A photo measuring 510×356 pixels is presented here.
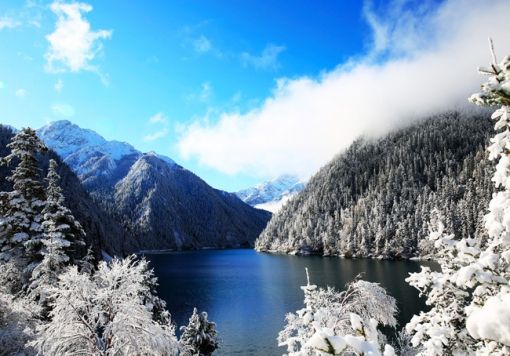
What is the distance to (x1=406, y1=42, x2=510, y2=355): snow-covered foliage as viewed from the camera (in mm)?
2602

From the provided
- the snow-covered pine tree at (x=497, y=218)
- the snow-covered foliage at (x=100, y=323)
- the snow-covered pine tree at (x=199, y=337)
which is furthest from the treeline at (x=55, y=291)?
the snow-covered pine tree at (x=497, y=218)

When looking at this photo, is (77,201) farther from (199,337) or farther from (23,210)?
(23,210)

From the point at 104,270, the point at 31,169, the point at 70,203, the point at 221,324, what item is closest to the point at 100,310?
the point at 104,270

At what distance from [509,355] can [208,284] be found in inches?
4010

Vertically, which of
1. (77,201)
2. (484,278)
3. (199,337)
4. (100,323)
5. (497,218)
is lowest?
(199,337)

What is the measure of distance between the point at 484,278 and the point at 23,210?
26.9 meters

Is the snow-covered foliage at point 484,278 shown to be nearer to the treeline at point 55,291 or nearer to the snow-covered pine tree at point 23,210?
the treeline at point 55,291

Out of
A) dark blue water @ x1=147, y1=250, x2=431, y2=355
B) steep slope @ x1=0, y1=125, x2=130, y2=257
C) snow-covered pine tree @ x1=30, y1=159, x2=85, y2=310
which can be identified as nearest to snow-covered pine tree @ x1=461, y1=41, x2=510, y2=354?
snow-covered pine tree @ x1=30, y1=159, x2=85, y2=310

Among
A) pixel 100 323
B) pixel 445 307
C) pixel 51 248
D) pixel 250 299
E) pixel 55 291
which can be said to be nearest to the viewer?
pixel 445 307

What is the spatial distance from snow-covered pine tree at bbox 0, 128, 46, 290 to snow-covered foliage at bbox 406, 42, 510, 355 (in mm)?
24011

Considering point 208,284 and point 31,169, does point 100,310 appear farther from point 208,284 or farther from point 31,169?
point 208,284

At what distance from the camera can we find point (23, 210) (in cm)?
2569

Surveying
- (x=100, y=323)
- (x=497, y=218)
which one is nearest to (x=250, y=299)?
(x=100, y=323)

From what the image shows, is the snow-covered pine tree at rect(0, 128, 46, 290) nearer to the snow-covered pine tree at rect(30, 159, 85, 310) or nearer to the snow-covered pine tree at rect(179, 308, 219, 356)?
the snow-covered pine tree at rect(30, 159, 85, 310)
